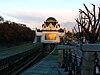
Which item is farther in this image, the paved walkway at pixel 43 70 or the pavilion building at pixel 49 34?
the pavilion building at pixel 49 34

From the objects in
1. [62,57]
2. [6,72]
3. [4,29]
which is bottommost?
[6,72]

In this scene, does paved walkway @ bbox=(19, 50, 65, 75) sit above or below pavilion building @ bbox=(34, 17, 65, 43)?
below

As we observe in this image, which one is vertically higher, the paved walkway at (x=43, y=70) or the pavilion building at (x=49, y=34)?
the pavilion building at (x=49, y=34)

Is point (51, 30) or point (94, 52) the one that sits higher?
point (51, 30)

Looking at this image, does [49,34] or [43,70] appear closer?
[43,70]

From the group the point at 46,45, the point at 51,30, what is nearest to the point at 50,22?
the point at 51,30

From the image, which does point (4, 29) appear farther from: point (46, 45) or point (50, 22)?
point (50, 22)

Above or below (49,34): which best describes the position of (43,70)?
below

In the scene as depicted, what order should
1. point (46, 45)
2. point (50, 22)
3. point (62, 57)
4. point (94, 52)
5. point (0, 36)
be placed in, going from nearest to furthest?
point (94, 52), point (62, 57), point (0, 36), point (46, 45), point (50, 22)

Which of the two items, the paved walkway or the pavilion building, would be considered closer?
the paved walkway

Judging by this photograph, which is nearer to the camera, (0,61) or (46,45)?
(0,61)

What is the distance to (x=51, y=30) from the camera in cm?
10606

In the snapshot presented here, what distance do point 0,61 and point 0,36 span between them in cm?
4804

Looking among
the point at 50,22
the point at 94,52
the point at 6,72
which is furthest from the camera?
the point at 50,22
